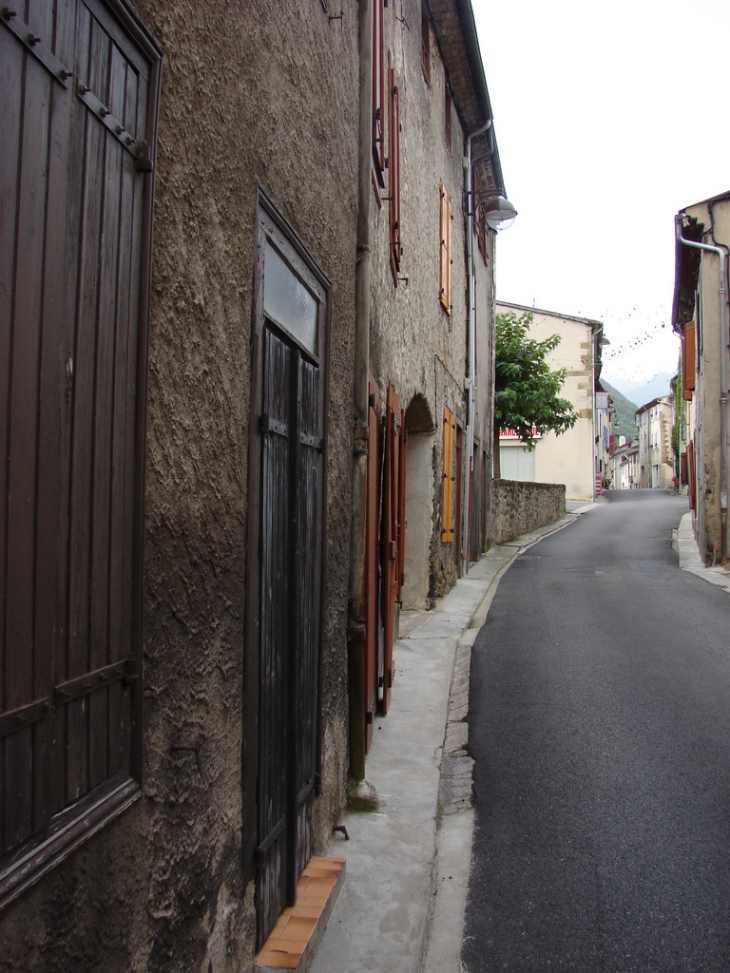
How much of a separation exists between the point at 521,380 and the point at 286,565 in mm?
19353

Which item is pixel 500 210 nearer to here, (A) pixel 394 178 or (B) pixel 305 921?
(A) pixel 394 178

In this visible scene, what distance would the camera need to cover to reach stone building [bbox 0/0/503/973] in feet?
4.64

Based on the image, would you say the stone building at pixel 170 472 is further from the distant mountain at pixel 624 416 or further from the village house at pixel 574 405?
the distant mountain at pixel 624 416

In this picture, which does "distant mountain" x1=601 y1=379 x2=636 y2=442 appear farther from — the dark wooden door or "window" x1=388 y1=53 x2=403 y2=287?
the dark wooden door

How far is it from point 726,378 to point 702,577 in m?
3.61

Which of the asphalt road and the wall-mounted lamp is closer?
the asphalt road

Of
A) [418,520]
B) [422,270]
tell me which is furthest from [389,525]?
[418,520]

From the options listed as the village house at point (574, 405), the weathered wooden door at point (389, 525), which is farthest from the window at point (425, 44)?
the village house at point (574, 405)

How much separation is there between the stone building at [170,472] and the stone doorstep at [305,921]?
74 millimetres

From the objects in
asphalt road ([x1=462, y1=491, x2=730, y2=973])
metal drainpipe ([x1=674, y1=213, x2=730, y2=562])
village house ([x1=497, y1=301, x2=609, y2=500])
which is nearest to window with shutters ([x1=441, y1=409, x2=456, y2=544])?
asphalt road ([x1=462, y1=491, x2=730, y2=973])

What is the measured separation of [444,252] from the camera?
35.0 feet

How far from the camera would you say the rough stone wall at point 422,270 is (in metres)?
6.04

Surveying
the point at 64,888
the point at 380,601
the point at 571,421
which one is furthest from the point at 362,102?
the point at 571,421

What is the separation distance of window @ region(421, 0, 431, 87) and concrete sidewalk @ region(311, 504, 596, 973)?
6608mm
